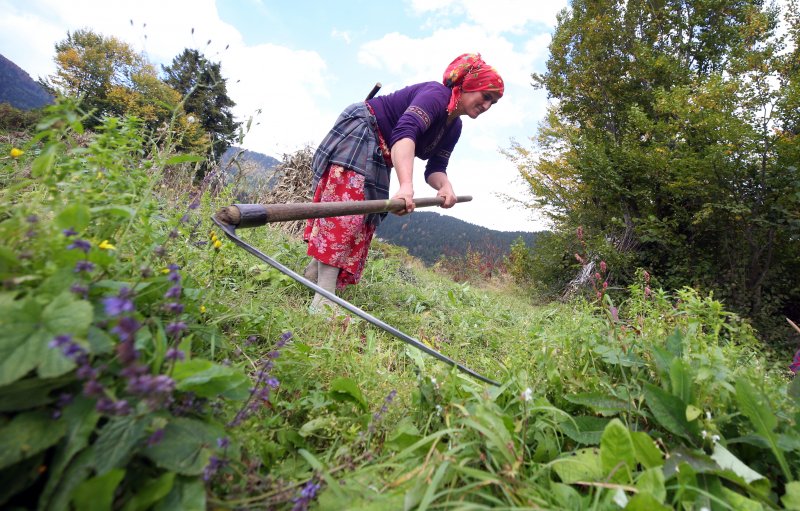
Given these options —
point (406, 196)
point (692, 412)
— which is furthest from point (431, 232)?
point (692, 412)

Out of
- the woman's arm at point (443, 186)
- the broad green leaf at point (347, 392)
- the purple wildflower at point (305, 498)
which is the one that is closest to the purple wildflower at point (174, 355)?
the purple wildflower at point (305, 498)

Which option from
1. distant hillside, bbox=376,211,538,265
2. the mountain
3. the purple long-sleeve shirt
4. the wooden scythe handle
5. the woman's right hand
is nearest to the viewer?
the wooden scythe handle

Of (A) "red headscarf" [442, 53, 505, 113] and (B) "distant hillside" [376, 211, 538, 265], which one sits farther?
(B) "distant hillside" [376, 211, 538, 265]

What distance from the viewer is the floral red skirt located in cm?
259

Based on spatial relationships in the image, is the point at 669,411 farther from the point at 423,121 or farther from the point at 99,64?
the point at 99,64

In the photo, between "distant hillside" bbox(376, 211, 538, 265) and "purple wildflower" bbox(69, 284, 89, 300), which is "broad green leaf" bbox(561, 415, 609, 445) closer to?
"purple wildflower" bbox(69, 284, 89, 300)

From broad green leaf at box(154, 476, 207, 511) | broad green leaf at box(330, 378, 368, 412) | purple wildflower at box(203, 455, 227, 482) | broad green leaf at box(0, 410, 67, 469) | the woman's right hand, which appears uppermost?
the woman's right hand

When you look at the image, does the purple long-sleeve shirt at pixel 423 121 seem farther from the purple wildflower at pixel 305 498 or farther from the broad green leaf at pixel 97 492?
the broad green leaf at pixel 97 492

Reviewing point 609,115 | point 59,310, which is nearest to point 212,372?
point 59,310

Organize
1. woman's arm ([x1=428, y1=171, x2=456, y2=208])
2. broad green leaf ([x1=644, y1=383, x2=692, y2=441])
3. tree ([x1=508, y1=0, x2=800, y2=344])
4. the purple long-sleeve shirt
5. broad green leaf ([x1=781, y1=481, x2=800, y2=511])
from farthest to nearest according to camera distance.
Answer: tree ([x1=508, y1=0, x2=800, y2=344]) < woman's arm ([x1=428, y1=171, x2=456, y2=208]) < the purple long-sleeve shirt < broad green leaf ([x1=644, y1=383, x2=692, y2=441]) < broad green leaf ([x1=781, y1=481, x2=800, y2=511])

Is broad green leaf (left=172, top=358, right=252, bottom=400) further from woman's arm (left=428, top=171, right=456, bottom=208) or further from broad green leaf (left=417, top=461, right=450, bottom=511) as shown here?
woman's arm (left=428, top=171, right=456, bottom=208)

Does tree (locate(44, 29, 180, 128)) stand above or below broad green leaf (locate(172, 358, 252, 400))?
above

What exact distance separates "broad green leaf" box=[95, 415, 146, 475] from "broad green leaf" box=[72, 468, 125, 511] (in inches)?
0.8

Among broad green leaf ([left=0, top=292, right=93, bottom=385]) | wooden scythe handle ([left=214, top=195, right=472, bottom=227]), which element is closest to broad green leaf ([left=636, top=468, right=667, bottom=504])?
broad green leaf ([left=0, top=292, right=93, bottom=385])
